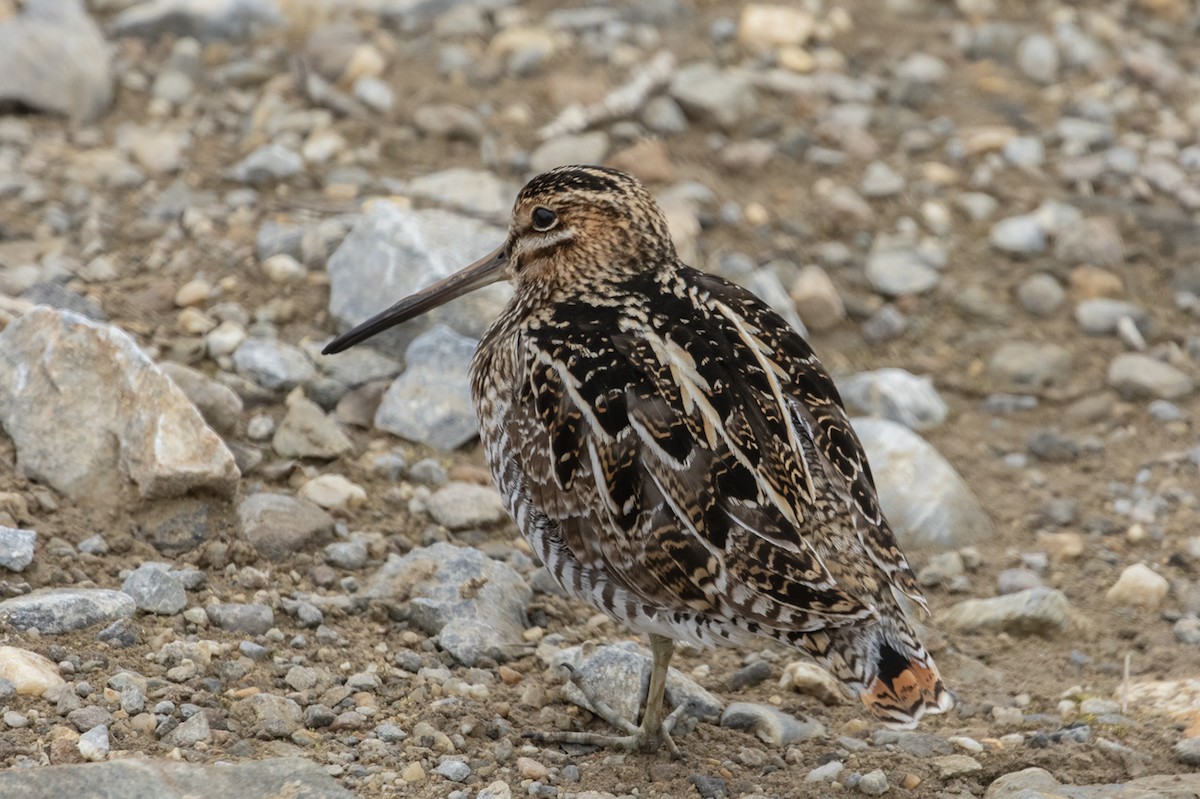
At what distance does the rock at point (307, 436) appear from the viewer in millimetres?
5574

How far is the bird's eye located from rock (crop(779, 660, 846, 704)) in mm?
1591

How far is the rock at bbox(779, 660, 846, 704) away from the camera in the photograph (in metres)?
4.92

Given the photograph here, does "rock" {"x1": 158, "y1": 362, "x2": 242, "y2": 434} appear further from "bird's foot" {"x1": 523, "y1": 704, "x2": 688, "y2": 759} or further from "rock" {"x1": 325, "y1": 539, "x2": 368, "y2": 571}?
"bird's foot" {"x1": 523, "y1": 704, "x2": 688, "y2": 759}

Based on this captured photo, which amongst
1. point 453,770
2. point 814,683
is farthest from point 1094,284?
point 453,770

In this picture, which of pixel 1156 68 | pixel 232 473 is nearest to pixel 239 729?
pixel 232 473

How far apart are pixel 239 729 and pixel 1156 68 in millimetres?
6614

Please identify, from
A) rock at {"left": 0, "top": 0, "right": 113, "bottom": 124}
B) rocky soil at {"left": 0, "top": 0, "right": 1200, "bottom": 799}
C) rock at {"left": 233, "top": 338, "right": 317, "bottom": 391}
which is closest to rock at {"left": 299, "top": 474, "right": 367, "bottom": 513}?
rocky soil at {"left": 0, "top": 0, "right": 1200, "bottom": 799}

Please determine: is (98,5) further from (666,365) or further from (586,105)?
(666,365)

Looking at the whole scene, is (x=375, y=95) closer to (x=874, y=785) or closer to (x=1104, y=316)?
(x=1104, y=316)

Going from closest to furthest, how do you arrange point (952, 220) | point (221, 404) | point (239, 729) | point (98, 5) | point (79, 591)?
point (239, 729), point (79, 591), point (221, 404), point (952, 220), point (98, 5)

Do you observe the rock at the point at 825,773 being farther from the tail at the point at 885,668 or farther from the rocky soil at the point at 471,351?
the tail at the point at 885,668

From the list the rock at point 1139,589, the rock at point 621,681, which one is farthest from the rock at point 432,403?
the rock at point 1139,589

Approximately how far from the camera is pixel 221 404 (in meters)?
5.54

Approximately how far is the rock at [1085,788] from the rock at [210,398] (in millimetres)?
2849
